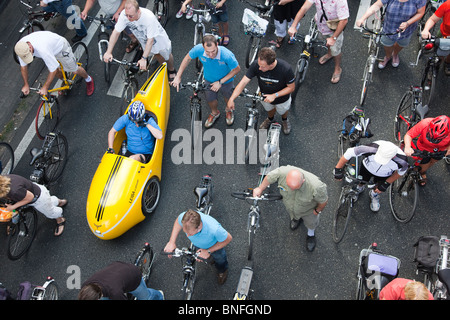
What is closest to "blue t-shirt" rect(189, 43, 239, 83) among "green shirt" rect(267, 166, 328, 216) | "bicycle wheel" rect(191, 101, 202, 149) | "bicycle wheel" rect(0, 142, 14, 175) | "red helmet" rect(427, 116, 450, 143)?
"bicycle wheel" rect(191, 101, 202, 149)

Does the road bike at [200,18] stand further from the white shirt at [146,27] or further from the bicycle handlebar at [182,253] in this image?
the bicycle handlebar at [182,253]

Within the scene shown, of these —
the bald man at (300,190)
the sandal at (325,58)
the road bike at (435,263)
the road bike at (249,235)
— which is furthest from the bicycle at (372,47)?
the road bike at (249,235)

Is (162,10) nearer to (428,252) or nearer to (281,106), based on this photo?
(281,106)

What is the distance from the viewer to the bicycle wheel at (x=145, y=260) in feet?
21.1

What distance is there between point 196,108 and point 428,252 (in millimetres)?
4253

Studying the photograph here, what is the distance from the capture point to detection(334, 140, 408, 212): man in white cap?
19.4 feet

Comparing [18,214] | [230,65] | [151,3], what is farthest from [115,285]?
[151,3]

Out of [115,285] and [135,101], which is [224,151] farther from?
[115,285]

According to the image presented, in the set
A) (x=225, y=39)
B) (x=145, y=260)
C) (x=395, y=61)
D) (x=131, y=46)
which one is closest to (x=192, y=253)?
(x=145, y=260)

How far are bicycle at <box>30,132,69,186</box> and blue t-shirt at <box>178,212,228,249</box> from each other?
2999 mm

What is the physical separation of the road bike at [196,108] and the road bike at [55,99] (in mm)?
2546

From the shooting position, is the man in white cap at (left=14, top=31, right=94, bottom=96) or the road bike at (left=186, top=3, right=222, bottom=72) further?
the road bike at (left=186, top=3, right=222, bottom=72)

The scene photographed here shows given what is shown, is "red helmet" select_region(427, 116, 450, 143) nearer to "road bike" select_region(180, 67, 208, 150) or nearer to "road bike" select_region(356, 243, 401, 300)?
"road bike" select_region(356, 243, 401, 300)

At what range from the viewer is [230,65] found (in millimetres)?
7047
